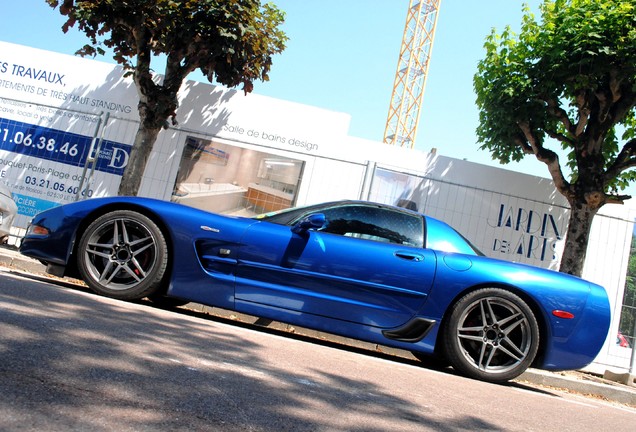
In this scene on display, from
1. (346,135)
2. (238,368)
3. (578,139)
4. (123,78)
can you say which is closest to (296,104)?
(346,135)

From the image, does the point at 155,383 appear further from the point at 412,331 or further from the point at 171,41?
the point at 171,41

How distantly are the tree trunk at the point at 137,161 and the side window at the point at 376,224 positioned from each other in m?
5.66

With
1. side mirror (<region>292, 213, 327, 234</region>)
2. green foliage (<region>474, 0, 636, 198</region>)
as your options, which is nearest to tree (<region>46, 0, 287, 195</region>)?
green foliage (<region>474, 0, 636, 198</region>)

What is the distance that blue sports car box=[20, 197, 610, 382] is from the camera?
419 cm

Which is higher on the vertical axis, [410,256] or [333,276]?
[410,256]

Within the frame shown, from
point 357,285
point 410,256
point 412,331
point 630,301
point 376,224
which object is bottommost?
point 412,331

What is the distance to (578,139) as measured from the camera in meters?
Answer: 9.10

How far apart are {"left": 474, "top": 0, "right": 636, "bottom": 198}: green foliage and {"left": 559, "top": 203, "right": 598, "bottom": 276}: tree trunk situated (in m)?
0.38

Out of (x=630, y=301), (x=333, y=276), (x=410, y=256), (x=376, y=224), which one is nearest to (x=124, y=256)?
(x=333, y=276)

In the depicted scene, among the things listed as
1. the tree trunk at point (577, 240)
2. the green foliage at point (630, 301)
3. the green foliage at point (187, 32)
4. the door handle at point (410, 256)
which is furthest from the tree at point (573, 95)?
the door handle at point (410, 256)

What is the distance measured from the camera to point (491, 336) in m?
4.24

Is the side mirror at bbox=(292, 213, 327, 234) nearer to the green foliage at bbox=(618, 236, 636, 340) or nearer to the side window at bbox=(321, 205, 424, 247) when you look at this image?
the side window at bbox=(321, 205, 424, 247)

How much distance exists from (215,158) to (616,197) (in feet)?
22.4

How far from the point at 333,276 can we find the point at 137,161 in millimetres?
6161
